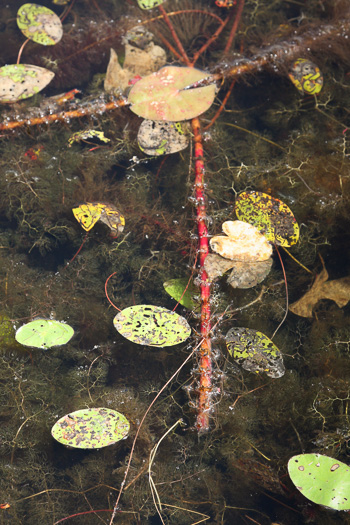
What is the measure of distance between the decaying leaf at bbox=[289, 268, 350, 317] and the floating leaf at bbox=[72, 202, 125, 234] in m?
1.33

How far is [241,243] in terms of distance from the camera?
270 centimetres

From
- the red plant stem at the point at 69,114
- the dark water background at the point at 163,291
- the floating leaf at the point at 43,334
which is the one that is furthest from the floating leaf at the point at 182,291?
the red plant stem at the point at 69,114

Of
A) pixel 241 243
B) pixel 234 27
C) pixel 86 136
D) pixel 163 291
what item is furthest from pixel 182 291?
pixel 234 27

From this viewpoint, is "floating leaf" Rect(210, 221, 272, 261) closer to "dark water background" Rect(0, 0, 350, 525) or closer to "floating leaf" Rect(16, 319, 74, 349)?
"dark water background" Rect(0, 0, 350, 525)

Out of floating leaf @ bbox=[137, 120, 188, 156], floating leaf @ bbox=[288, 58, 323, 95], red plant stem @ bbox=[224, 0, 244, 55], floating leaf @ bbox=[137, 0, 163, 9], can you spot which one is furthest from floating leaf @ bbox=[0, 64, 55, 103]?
floating leaf @ bbox=[288, 58, 323, 95]

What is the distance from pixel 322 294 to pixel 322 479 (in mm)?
1127

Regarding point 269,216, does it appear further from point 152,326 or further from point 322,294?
point 152,326

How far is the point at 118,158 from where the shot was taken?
3248 millimetres

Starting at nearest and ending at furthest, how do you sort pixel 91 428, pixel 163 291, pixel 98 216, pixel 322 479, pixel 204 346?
pixel 322 479 → pixel 91 428 → pixel 204 346 → pixel 163 291 → pixel 98 216

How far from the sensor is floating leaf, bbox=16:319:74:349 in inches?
100

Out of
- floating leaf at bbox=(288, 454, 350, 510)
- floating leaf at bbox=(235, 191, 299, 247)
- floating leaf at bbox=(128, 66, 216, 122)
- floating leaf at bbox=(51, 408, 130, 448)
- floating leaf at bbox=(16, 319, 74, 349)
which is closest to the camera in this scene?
floating leaf at bbox=(288, 454, 350, 510)

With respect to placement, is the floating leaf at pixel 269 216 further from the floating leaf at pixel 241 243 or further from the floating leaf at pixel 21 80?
the floating leaf at pixel 21 80

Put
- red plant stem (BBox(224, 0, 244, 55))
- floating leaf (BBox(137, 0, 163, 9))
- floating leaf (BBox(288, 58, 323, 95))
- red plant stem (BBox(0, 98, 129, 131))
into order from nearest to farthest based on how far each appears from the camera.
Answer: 1. red plant stem (BBox(0, 98, 129, 131))
2. floating leaf (BBox(288, 58, 323, 95))
3. red plant stem (BBox(224, 0, 244, 55))
4. floating leaf (BBox(137, 0, 163, 9))

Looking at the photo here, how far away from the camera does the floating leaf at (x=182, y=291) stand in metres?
2.69
